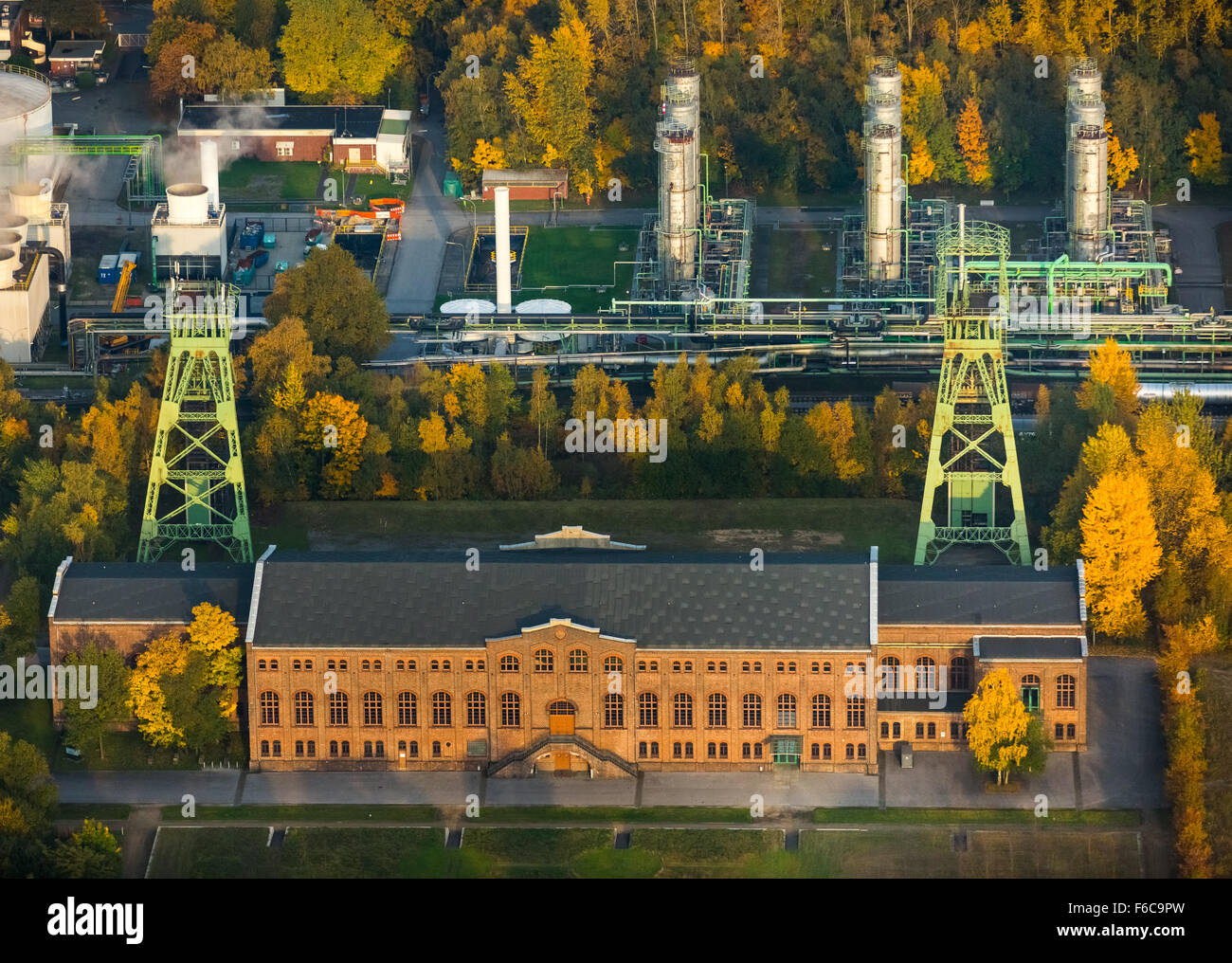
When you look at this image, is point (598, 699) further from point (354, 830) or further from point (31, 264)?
point (31, 264)

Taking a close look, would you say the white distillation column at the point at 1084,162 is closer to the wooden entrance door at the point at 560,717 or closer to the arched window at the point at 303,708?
the wooden entrance door at the point at 560,717

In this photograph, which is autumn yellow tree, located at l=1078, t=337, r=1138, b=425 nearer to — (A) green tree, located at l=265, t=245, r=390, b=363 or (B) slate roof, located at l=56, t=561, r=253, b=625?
(A) green tree, located at l=265, t=245, r=390, b=363

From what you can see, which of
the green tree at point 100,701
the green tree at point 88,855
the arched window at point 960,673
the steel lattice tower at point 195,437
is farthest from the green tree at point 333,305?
the green tree at point 88,855

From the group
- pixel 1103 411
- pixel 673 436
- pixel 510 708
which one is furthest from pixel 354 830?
pixel 1103 411

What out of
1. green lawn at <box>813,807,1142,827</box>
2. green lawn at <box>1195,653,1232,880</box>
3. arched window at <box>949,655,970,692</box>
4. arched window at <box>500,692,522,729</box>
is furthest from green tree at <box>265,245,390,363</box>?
green lawn at <box>1195,653,1232,880</box>

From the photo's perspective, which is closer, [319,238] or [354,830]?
[354,830]

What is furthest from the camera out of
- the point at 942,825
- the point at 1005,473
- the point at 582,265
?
the point at 582,265
